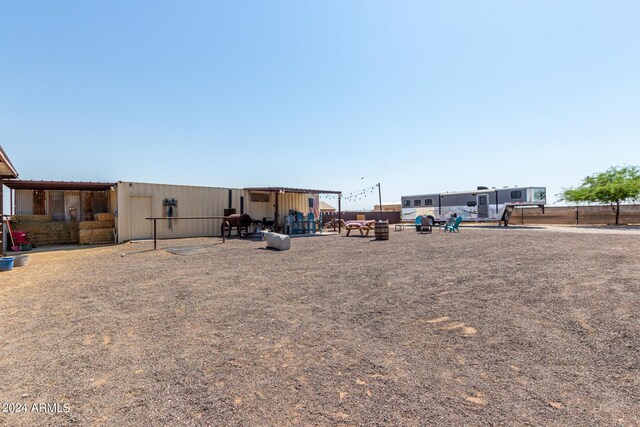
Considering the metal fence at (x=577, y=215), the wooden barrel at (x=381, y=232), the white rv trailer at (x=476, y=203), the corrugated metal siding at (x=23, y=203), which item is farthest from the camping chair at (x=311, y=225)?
the metal fence at (x=577, y=215)

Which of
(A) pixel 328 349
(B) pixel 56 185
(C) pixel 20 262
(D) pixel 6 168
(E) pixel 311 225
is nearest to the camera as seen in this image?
(A) pixel 328 349

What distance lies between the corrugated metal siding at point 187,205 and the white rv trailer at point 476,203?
13.8 meters

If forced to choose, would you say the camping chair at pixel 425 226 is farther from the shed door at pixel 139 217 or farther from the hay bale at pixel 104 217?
the hay bale at pixel 104 217

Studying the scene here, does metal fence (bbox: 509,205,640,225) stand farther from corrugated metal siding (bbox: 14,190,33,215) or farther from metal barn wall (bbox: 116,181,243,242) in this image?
corrugated metal siding (bbox: 14,190,33,215)

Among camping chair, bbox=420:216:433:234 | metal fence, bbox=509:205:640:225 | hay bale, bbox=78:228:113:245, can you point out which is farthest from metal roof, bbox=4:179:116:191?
metal fence, bbox=509:205:640:225

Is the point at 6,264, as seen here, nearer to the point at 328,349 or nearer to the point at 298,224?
the point at 328,349

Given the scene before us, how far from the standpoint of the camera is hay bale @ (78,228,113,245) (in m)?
13.8

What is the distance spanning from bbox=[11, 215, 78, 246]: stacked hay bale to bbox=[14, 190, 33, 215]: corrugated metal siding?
80 centimetres

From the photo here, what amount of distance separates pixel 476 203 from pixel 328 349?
24.2 metres

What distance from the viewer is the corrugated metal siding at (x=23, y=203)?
14594 mm

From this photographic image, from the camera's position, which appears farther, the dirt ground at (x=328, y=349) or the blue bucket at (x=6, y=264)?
the blue bucket at (x=6, y=264)

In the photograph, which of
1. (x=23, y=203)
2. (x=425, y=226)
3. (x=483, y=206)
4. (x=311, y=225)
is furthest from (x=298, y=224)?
(x=483, y=206)

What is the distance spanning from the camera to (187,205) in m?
15.9

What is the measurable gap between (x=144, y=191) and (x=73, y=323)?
1176 centimetres
